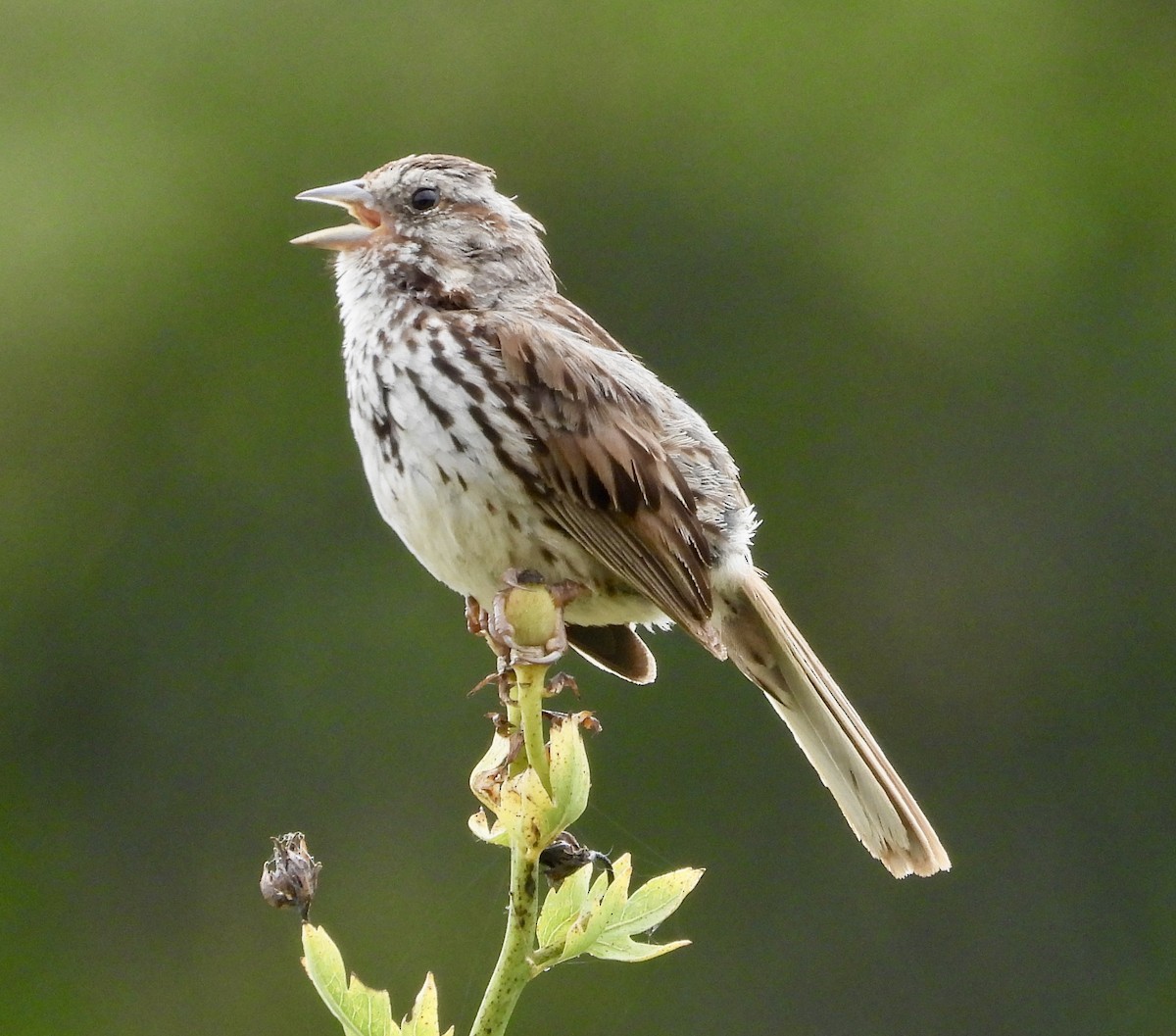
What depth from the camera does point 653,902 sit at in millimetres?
2211

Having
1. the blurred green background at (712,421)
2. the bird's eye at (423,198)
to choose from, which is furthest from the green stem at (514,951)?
the blurred green background at (712,421)

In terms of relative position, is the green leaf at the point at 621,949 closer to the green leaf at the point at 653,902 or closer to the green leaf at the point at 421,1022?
the green leaf at the point at 653,902

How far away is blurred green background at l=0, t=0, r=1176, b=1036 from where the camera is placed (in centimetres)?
1038

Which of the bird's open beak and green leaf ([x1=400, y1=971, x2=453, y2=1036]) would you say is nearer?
green leaf ([x1=400, y1=971, x2=453, y2=1036])

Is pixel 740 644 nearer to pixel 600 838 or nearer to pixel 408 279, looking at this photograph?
pixel 408 279

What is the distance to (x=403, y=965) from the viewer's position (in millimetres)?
9531

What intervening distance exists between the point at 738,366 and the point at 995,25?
15.2 feet

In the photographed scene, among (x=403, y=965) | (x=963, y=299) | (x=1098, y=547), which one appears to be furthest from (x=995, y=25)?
(x=403, y=965)

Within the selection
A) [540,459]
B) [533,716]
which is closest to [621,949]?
[533,716]

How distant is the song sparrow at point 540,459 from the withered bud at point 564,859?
839 millimetres

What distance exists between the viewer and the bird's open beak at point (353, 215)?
3.33 meters

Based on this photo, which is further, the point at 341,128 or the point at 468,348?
the point at 341,128

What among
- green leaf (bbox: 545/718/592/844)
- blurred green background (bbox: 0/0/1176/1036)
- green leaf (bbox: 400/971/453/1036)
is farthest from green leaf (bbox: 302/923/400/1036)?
blurred green background (bbox: 0/0/1176/1036)

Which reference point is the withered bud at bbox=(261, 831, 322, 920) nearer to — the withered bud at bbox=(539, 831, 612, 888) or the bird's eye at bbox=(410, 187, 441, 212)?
the withered bud at bbox=(539, 831, 612, 888)
